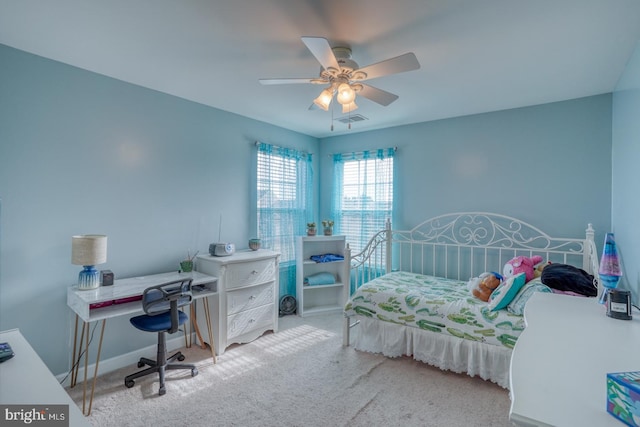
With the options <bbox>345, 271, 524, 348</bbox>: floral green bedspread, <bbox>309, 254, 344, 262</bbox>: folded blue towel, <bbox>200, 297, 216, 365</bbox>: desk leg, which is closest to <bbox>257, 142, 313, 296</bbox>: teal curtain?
<bbox>309, 254, 344, 262</bbox>: folded blue towel

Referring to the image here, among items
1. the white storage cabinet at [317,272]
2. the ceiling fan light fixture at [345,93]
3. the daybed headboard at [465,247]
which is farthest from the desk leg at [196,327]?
the ceiling fan light fixture at [345,93]

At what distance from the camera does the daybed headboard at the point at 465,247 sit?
9.95 ft

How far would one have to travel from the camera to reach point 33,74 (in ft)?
7.41

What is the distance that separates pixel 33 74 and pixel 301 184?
2.88 metres

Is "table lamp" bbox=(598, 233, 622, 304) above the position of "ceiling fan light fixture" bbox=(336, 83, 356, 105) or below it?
below

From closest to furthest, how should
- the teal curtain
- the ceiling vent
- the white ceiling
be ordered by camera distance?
the white ceiling < the ceiling vent < the teal curtain

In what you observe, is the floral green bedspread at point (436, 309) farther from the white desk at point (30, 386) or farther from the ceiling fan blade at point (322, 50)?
the white desk at point (30, 386)

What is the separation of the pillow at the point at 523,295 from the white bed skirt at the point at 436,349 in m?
0.30

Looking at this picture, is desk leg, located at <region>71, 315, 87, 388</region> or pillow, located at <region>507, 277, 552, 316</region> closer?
pillow, located at <region>507, 277, 552, 316</region>

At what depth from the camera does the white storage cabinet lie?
4.09 m

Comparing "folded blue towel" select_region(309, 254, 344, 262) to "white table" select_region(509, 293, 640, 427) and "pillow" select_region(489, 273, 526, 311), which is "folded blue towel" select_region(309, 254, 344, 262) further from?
"white table" select_region(509, 293, 640, 427)

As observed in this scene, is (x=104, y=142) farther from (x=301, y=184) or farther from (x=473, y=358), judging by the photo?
(x=473, y=358)

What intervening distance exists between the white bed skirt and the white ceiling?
2.14 m

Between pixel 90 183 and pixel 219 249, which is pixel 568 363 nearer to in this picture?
pixel 219 249
